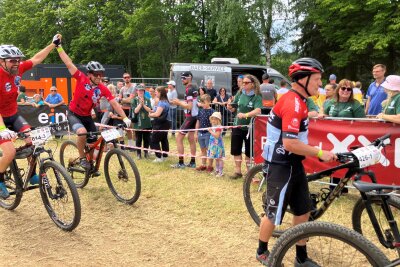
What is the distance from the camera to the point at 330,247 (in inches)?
106

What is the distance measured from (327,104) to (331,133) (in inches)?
A: 29.2

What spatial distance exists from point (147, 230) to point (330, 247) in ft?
9.22

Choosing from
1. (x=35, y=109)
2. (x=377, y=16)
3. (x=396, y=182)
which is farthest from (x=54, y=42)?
(x=377, y=16)

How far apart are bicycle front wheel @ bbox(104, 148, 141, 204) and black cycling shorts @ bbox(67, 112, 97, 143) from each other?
476 millimetres

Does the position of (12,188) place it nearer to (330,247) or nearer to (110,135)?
(110,135)

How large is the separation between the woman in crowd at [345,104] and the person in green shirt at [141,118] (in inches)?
187

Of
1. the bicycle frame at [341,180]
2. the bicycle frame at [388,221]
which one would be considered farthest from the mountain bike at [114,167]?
the bicycle frame at [388,221]

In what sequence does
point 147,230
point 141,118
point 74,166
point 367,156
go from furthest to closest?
point 141,118
point 74,166
point 147,230
point 367,156

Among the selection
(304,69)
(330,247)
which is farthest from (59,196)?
(330,247)

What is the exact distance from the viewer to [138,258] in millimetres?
4199

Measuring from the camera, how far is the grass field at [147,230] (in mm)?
4219

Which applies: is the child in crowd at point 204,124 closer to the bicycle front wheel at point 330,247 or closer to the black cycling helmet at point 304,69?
the black cycling helmet at point 304,69

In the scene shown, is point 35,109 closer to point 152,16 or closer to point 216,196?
point 216,196

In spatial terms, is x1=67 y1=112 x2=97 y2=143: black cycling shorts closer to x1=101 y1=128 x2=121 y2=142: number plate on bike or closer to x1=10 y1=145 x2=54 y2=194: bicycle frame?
x1=101 y1=128 x2=121 y2=142: number plate on bike
